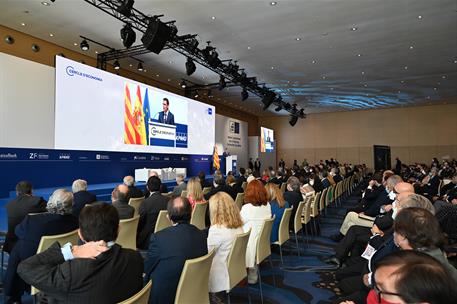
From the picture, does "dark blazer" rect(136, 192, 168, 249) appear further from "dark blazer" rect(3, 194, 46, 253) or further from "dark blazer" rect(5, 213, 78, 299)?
"dark blazer" rect(5, 213, 78, 299)

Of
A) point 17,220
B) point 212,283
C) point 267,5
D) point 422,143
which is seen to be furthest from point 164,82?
point 422,143

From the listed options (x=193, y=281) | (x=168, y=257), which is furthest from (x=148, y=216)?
(x=193, y=281)

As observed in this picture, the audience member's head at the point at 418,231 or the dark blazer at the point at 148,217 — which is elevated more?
the audience member's head at the point at 418,231

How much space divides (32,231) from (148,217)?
5.68ft

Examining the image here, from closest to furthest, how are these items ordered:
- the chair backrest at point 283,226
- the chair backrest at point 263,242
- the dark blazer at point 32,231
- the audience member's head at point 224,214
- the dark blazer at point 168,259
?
the dark blazer at point 168,259
the dark blazer at point 32,231
the audience member's head at point 224,214
the chair backrest at point 263,242
the chair backrest at point 283,226

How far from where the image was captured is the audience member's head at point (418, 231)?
1.79m

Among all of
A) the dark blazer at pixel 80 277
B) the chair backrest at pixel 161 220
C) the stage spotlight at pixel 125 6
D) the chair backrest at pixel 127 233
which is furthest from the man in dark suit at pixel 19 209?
the stage spotlight at pixel 125 6

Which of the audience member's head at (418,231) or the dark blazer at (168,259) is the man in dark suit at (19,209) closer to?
the dark blazer at (168,259)

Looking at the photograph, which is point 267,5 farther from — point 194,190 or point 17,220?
point 17,220

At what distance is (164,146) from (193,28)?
15.5ft

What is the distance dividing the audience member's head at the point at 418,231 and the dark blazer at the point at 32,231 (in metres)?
2.76

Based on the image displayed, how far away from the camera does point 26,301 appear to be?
10.3ft

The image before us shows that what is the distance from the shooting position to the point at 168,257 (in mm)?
2182

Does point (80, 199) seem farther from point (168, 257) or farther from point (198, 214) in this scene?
point (168, 257)
